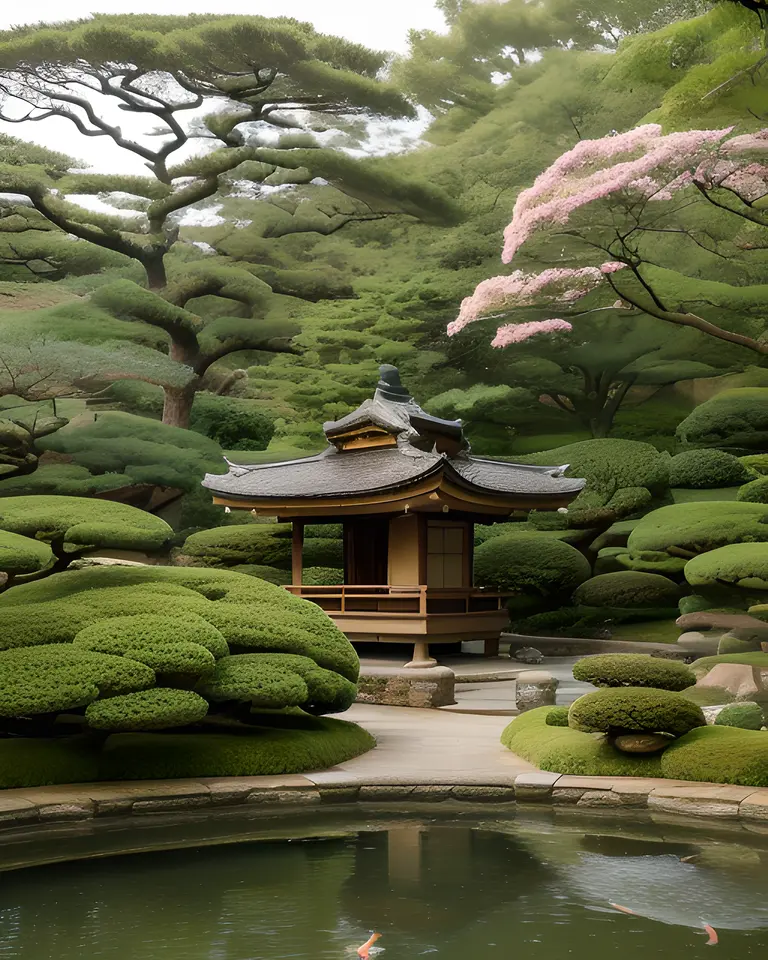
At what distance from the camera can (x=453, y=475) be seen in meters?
17.6

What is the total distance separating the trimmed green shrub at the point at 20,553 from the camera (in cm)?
1065

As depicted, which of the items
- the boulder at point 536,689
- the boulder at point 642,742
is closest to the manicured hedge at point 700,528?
the boulder at point 536,689

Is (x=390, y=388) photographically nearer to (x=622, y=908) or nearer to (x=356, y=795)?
(x=356, y=795)

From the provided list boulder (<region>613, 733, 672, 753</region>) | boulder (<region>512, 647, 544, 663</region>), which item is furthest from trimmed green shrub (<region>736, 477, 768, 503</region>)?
boulder (<region>613, 733, 672, 753</region>)

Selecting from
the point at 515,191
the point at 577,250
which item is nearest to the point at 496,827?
the point at 577,250

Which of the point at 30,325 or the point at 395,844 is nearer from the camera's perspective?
the point at 395,844

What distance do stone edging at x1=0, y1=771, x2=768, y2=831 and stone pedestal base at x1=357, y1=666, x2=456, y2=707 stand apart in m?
5.25

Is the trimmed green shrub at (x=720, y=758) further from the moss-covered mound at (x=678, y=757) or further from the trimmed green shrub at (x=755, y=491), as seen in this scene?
the trimmed green shrub at (x=755, y=491)

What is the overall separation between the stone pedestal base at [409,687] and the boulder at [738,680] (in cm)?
328

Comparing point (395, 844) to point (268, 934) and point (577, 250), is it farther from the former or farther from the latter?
point (577, 250)

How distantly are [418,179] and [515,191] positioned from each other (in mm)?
3277

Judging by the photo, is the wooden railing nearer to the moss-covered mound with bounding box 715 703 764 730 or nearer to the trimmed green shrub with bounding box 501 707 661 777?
the moss-covered mound with bounding box 715 703 764 730

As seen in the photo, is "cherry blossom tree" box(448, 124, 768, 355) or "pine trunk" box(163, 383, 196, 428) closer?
"cherry blossom tree" box(448, 124, 768, 355)

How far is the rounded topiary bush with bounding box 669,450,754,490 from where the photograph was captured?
25578 millimetres
